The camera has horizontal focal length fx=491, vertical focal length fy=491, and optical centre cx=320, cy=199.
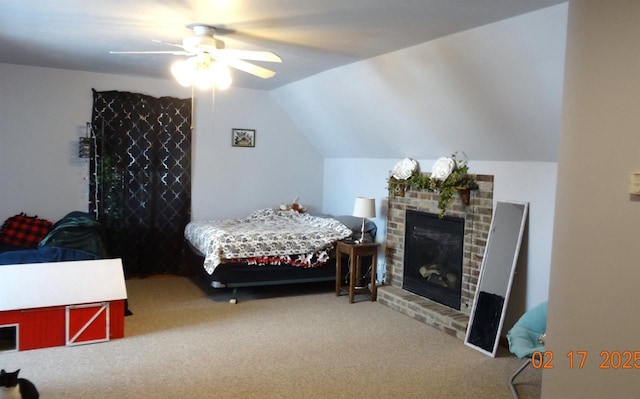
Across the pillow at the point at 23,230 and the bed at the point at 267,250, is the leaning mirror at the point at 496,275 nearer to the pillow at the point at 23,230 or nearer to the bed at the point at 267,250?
the bed at the point at 267,250

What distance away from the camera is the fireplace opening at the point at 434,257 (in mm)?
4555

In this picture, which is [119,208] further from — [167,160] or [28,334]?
[28,334]

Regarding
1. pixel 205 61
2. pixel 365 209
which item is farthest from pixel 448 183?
pixel 205 61

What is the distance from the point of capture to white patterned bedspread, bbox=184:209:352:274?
4840mm

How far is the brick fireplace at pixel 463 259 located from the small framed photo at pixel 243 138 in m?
2.34

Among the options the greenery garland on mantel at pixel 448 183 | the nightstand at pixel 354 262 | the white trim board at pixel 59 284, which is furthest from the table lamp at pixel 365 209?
the white trim board at pixel 59 284

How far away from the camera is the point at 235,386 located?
312 cm

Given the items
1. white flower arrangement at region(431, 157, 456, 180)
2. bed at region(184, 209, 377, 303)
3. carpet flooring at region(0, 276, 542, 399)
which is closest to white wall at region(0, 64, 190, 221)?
bed at region(184, 209, 377, 303)

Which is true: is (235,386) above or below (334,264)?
below

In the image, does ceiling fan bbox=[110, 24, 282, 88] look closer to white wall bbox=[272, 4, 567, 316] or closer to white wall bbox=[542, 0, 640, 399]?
white wall bbox=[272, 4, 567, 316]

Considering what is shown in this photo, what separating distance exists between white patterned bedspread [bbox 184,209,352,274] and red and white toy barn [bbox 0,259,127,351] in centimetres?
106

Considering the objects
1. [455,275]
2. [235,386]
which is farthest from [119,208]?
[455,275]

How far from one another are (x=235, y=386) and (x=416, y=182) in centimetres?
265

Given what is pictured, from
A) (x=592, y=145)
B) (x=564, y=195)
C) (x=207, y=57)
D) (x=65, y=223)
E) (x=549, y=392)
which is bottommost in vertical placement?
(x=549, y=392)
